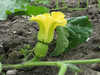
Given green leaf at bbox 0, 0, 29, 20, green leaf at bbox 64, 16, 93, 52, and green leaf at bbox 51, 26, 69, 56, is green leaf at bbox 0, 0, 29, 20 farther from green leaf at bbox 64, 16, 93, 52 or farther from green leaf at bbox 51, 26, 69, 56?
green leaf at bbox 64, 16, 93, 52

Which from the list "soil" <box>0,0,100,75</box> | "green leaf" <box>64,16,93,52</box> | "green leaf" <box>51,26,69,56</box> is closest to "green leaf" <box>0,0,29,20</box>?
"soil" <box>0,0,100,75</box>

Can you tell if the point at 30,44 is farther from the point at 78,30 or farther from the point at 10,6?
the point at 78,30

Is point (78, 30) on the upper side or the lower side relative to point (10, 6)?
lower

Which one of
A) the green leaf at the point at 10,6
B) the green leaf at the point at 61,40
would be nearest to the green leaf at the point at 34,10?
the green leaf at the point at 10,6

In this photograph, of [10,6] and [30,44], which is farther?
[30,44]

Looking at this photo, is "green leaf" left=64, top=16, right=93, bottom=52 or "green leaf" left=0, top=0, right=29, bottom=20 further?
"green leaf" left=64, top=16, right=93, bottom=52

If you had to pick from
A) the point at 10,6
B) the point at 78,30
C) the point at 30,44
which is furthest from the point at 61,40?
the point at 10,6

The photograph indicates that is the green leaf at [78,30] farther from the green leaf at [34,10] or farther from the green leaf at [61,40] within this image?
the green leaf at [34,10]
